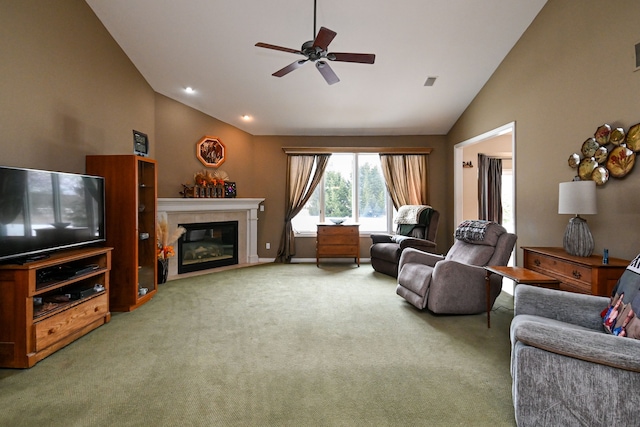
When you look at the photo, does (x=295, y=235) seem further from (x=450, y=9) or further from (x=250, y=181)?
(x=450, y=9)

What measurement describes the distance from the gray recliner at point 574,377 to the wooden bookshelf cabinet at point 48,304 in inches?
122

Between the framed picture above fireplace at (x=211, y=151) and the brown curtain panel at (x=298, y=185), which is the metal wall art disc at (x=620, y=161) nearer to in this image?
the brown curtain panel at (x=298, y=185)

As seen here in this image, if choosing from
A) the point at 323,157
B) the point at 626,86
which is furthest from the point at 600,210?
the point at 323,157

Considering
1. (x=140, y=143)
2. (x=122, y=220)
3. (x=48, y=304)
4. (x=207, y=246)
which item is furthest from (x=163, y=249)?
(x=48, y=304)

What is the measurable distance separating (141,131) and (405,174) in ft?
14.7

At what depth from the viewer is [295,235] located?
636cm

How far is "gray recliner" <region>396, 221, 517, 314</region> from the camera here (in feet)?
10.6

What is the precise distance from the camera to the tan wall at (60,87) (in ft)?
8.86

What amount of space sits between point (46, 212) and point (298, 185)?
4.08 m

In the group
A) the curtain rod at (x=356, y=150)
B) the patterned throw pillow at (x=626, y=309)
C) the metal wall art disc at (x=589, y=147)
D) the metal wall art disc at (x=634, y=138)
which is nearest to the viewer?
the patterned throw pillow at (x=626, y=309)

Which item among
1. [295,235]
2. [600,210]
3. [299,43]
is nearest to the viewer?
[600,210]

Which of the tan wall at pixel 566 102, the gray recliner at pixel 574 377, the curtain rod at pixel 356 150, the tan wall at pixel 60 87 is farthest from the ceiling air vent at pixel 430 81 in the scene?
the tan wall at pixel 60 87

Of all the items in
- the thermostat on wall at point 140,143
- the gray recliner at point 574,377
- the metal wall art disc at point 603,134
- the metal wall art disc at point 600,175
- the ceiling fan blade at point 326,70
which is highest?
the ceiling fan blade at point 326,70

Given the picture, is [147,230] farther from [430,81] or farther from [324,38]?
[430,81]
